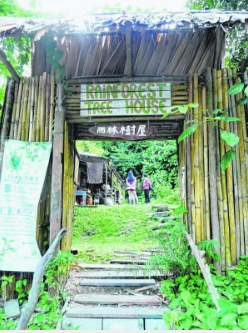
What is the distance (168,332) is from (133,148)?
65.6 feet

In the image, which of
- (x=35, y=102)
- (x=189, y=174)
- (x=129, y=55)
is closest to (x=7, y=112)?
(x=35, y=102)

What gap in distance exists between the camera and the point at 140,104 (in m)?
A: 3.97

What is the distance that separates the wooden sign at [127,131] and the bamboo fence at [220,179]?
29.7 inches

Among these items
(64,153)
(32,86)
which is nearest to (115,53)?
(32,86)

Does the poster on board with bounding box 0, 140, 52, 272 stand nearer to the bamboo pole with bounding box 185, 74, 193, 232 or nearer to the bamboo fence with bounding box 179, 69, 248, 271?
the bamboo pole with bounding box 185, 74, 193, 232

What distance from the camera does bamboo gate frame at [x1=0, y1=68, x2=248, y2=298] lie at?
12.0 feet

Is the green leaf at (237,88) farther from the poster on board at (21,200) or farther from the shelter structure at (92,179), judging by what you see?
the shelter structure at (92,179)

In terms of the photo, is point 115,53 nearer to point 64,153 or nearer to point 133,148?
point 64,153

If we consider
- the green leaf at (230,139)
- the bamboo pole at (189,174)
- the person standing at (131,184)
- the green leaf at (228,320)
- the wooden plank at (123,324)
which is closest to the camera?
the green leaf at (228,320)

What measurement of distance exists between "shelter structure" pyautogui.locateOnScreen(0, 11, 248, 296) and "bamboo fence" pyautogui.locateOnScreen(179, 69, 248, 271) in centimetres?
1

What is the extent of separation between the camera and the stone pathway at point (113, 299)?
3.17 meters

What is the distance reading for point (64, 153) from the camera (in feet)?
13.5

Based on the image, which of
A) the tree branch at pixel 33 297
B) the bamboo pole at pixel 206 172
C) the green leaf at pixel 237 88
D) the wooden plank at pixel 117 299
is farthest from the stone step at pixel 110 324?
the green leaf at pixel 237 88

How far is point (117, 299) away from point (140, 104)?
2.96 m
